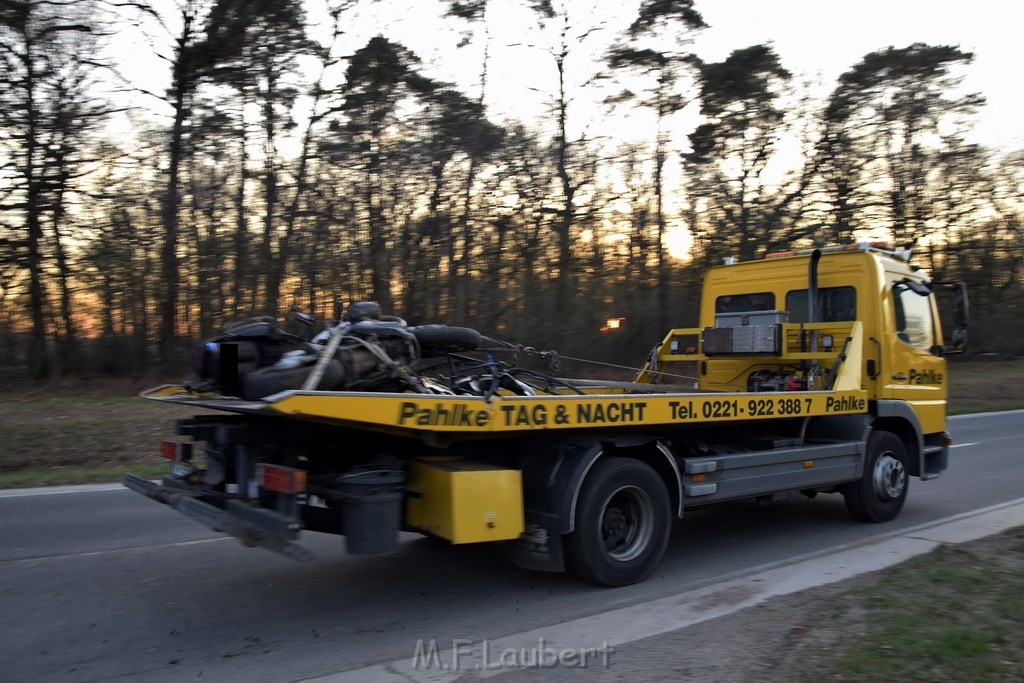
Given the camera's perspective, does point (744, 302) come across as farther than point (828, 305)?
Yes

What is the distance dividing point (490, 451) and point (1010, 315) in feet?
112

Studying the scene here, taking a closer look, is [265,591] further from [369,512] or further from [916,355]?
[916,355]

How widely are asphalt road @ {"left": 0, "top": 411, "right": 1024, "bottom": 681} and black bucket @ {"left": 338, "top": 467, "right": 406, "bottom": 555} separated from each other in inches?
22.9

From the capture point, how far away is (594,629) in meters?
4.92

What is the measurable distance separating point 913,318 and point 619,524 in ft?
15.2

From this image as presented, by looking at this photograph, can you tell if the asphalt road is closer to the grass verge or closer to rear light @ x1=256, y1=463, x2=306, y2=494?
rear light @ x1=256, y1=463, x2=306, y2=494

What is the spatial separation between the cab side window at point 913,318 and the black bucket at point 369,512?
5900mm

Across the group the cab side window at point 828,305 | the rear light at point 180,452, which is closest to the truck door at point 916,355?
the cab side window at point 828,305

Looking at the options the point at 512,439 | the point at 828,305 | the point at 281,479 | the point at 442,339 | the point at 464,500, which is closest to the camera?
the point at 281,479

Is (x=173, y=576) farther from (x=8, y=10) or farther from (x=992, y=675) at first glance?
(x=8, y=10)

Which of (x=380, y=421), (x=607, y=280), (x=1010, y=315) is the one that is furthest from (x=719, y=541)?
(x=1010, y=315)

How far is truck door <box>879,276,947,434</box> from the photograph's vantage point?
818 cm

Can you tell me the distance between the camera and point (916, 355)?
28.1ft

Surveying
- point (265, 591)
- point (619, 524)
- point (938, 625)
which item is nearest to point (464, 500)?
point (619, 524)
